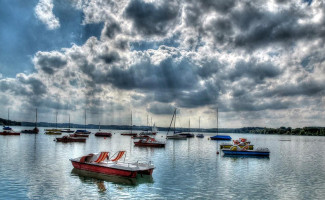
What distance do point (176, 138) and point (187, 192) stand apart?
134m

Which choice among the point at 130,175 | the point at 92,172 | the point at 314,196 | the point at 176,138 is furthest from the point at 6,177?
the point at 176,138

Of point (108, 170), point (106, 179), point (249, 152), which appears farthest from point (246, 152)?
point (106, 179)

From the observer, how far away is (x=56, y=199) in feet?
80.3

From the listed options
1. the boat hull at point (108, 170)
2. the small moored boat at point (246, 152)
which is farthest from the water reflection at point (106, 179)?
the small moored boat at point (246, 152)

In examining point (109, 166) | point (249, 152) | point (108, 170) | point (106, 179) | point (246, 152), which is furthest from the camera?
point (249, 152)

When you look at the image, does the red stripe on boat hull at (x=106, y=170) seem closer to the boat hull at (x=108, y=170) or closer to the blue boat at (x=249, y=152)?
the boat hull at (x=108, y=170)

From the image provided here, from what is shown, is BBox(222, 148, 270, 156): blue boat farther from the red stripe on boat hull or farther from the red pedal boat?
the red stripe on boat hull

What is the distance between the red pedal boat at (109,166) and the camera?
110ft

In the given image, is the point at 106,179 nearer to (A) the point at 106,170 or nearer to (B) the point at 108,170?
(B) the point at 108,170

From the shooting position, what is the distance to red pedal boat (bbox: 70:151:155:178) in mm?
33406

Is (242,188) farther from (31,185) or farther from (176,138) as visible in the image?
(176,138)

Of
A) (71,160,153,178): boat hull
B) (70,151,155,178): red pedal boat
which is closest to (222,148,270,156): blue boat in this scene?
(70,151,155,178): red pedal boat

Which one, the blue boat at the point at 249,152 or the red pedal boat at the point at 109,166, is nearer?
the red pedal boat at the point at 109,166

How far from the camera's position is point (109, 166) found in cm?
3447
